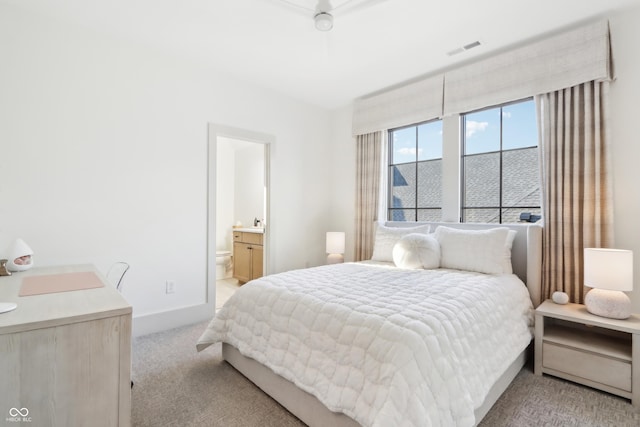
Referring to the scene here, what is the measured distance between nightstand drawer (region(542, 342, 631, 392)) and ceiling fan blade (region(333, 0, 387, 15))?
107 inches

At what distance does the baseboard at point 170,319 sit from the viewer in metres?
2.84

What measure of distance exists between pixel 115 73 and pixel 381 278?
2.90 meters

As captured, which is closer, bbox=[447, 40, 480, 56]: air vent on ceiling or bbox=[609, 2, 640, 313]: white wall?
bbox=[609, 2, 640, 313]: white wall

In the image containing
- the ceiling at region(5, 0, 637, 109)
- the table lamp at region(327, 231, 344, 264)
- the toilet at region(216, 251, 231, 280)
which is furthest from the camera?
the toilet at region(216, 251, 231, 280)

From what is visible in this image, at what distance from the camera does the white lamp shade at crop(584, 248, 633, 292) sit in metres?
2.00

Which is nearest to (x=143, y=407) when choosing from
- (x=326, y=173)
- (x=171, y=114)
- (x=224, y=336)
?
(x=224, y=336)

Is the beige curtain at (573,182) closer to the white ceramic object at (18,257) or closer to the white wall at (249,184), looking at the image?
the white ceramic object at (18,257)

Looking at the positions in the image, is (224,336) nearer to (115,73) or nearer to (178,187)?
(178,187)

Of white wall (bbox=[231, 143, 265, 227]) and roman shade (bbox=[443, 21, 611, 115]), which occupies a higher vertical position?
roman shade (bbox=[443, 21, 611, 115])

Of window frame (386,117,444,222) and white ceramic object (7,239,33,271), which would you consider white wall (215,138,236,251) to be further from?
white ceramic object (7,239,33,271)

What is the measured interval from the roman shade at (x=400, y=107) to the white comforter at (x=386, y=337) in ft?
6.46

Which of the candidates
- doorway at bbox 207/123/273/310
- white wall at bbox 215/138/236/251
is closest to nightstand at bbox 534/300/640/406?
doorway at bbox 207/123/273/310

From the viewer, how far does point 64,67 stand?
2.51 metres

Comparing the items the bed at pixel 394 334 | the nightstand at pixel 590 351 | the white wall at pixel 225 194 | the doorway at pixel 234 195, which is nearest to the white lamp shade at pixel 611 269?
the nightstand at pixel 590 351
